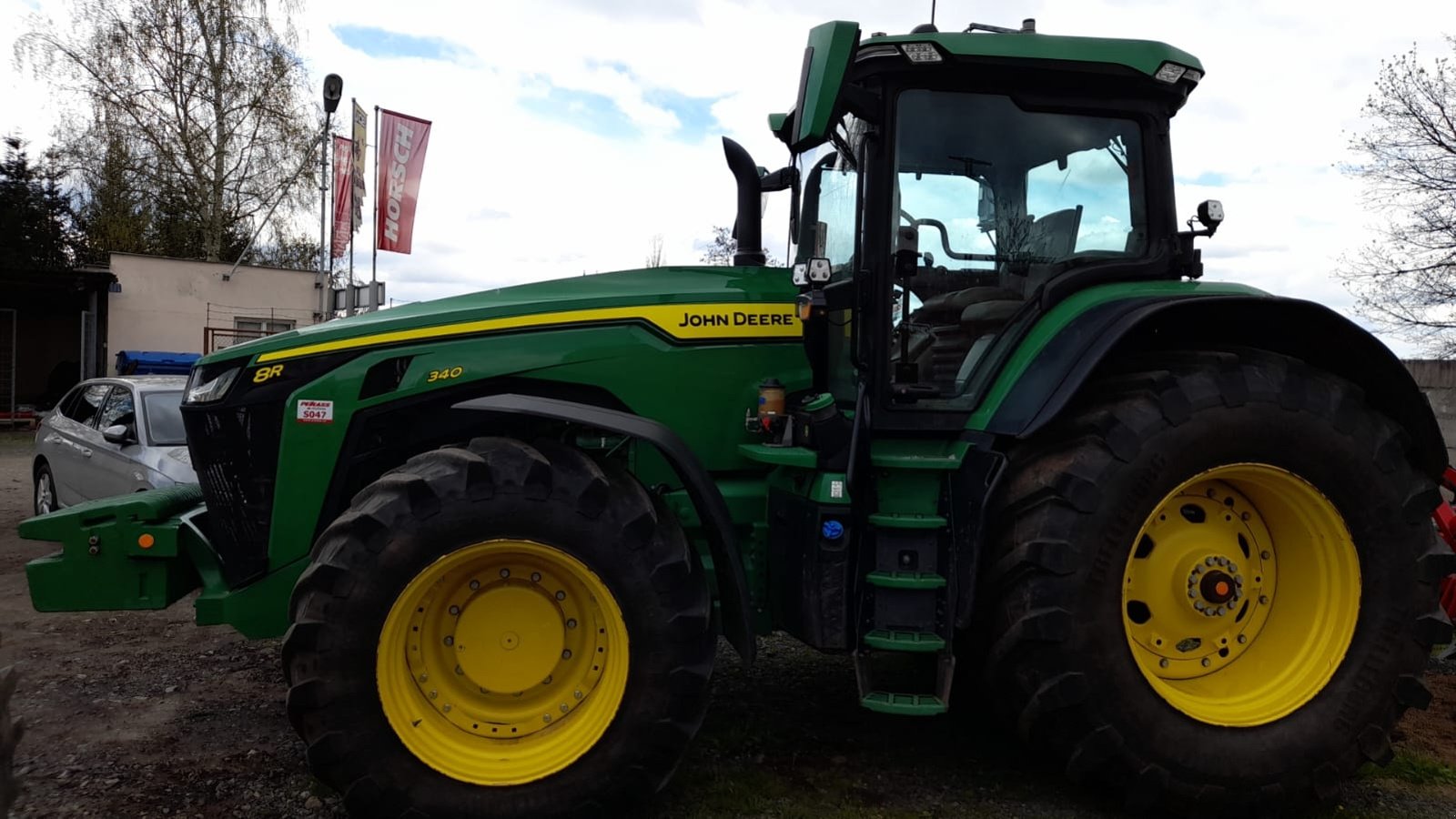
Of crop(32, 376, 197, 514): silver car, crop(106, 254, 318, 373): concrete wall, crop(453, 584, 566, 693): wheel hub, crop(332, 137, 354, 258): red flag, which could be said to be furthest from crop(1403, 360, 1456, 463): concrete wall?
crop(106, 254, 318, 373): concrete wall

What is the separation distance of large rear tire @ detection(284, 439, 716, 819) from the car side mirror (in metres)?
5.81

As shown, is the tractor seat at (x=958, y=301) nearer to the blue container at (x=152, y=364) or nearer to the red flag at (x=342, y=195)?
the red flag at (x=342, y=195)

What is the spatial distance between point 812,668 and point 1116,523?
220 cm

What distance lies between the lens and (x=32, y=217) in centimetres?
2234

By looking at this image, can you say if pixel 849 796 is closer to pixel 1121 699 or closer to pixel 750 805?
pixel 750 805

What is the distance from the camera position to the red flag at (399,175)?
50.8ft

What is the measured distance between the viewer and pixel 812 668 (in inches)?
196

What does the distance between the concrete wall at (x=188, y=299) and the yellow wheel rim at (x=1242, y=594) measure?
74.5 feet

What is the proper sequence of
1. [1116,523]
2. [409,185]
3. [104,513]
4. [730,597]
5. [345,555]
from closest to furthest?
[345,555] → [1116,523] → [730,597] → [104,513] → [409,185]

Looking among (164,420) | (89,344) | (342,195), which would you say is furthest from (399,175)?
(89,344)

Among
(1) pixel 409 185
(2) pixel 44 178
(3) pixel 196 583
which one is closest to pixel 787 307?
(3) pixel 196 583

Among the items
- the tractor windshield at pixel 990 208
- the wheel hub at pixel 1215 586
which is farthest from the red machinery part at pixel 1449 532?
the tractor windshield at pixel 990 208

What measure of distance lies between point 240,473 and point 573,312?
1.36 meters

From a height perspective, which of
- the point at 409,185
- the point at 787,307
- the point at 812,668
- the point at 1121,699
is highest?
the point at 409,185
